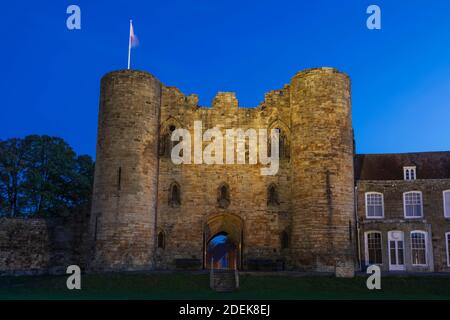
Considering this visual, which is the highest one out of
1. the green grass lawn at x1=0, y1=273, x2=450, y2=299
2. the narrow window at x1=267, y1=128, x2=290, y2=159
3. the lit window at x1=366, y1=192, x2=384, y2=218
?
the narrow window at x1=267, y1=128, x2=290, y2=159

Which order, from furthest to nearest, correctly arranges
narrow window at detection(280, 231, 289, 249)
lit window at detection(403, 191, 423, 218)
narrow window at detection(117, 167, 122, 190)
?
1. lit window at detection(403, 191, 423, 218)
2. narrow window at detection(280, 231, 289, 249)
3. narrow window at detection(117, 167, 122, 190)

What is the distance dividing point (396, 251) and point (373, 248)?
3.85ft

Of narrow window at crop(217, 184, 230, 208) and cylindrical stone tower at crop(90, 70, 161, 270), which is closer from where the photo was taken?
cylindrical stone tower at crop(90, 70, 161, 270)

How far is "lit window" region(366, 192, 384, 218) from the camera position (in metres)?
29.9

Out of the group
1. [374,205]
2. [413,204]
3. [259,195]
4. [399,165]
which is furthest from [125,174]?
[399,165]

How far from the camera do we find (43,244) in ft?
96.0

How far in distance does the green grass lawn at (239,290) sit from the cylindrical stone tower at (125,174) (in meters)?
3.07

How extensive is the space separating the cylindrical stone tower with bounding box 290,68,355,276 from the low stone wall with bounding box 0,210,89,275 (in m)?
11.3

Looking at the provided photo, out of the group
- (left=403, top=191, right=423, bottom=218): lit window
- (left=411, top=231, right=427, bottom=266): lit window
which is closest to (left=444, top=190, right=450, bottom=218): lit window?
(left=403, top=191, right=423, bottom=218): lit window

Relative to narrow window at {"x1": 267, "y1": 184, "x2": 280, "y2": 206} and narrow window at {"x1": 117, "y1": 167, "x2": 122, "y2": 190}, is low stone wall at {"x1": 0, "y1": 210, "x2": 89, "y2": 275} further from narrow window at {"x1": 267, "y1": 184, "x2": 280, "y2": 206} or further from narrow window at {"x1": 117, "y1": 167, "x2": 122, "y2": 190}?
narrow window at {"x1": 267, "y1": 184, "x2": 280, "y2": 206}

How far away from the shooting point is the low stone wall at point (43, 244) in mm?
28594

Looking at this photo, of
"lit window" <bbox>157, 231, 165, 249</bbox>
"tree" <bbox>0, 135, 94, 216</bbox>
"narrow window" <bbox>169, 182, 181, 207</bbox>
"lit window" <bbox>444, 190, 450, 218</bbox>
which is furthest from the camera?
"tree" <bbox>0, 135, 94, 216</bbox>

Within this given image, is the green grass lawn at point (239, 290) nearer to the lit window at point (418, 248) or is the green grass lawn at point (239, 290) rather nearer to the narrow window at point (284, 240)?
the narrow window at point (284, 240)

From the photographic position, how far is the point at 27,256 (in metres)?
28.8
